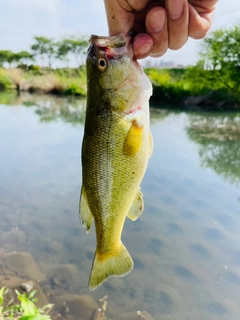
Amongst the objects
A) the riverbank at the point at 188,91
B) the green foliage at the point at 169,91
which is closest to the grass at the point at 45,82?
the riverbank at the point at 188,91

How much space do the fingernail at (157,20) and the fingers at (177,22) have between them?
0.05 meters

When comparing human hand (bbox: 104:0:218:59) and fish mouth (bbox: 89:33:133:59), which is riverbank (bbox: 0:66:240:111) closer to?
human hand (bbox: 104:0:218:59)

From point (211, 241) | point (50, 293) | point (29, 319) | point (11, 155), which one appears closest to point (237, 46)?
point (11, 155)

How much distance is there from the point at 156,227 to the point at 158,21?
6.30m

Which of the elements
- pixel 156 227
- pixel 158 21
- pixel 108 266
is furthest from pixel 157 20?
pixel 156 227

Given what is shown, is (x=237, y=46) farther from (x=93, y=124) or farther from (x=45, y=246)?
(x=93, y=124)

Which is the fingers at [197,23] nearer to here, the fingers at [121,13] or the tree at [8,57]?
the fingers at [121,13]

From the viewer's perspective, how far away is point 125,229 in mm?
7504

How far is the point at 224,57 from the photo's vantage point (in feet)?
103

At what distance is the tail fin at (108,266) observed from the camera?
1901mm

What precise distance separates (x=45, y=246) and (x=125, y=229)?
1765 millimetres

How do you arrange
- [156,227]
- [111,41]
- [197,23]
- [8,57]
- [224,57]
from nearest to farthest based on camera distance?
[111,41] < [197,23] < [156,227] < [224,57] < [8,57]

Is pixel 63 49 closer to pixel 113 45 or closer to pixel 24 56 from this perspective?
pixel 24 56

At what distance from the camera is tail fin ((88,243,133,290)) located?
1901 mm
